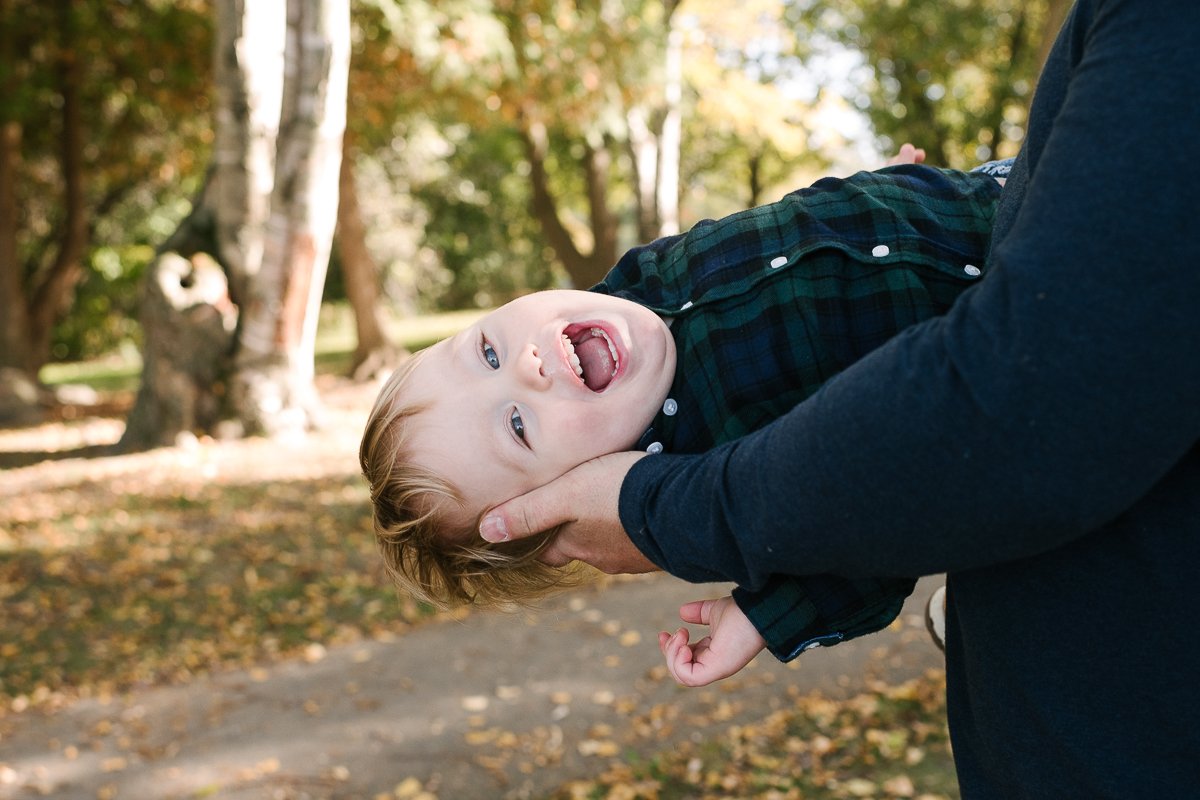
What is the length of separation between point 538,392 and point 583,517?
0.33 m

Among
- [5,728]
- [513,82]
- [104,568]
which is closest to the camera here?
[5,728]

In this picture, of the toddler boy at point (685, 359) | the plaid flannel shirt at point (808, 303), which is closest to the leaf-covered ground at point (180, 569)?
the toddler boy at point (685, 359)

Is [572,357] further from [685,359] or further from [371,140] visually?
[371,140]

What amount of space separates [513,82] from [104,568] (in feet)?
26.9

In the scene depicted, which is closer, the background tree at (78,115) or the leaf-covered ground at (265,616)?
the leaf-covered ground at (265,616)

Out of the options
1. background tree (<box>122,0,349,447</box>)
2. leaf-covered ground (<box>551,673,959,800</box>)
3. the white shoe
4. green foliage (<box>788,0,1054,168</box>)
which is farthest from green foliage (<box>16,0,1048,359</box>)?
the white shoe

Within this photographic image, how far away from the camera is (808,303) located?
1.55 metres

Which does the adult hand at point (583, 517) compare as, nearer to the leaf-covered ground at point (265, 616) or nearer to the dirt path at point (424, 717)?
the leaf-covered ground at point (265, 616)

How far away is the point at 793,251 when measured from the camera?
1.58 metres

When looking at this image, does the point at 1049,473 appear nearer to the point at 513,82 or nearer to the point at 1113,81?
the point at 1113,81

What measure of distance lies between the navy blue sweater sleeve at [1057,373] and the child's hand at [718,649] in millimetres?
583

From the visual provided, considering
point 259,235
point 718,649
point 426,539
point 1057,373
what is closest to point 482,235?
point 259,235

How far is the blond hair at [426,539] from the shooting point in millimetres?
1902

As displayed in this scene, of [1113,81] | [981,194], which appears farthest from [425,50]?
[1113,81]
